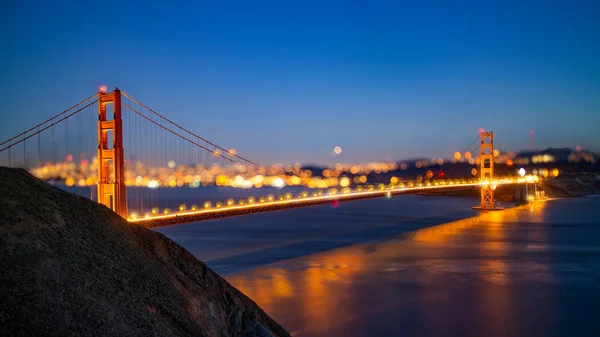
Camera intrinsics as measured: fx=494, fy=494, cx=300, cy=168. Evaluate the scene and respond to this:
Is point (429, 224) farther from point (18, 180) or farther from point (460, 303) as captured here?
point (18, 180)

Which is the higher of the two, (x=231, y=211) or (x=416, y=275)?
(x=231, y=211)

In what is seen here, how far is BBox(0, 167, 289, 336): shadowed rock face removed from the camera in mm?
3699

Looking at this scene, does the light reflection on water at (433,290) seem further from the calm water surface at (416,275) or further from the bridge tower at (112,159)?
the bridge tower at (112,159)

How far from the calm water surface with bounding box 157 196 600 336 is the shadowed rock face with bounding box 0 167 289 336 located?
207 inches

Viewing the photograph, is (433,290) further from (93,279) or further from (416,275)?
(93,279)

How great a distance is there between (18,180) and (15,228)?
1.30 metres

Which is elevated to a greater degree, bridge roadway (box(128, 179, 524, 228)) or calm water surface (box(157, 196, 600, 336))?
bridge roadway (box(128, 179, 524, 228))

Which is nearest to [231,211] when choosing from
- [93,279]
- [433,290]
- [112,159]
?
[112,159]

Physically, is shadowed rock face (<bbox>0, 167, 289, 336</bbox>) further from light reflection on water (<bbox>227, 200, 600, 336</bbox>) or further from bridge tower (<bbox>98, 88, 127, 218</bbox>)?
bridge tower (<bbox>98, 88, 127, 218</bbox>)

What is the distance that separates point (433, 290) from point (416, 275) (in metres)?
2.62

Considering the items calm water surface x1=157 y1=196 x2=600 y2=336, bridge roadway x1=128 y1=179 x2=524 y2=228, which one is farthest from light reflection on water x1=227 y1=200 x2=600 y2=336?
bridge roadway x1=128 y1=179 x2=524 y2=228

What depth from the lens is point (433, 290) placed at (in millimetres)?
15227

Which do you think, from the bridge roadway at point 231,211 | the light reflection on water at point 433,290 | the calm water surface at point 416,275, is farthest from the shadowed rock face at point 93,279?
the bridge roadway at point 231,211

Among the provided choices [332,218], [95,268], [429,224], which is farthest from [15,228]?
[332,218]
